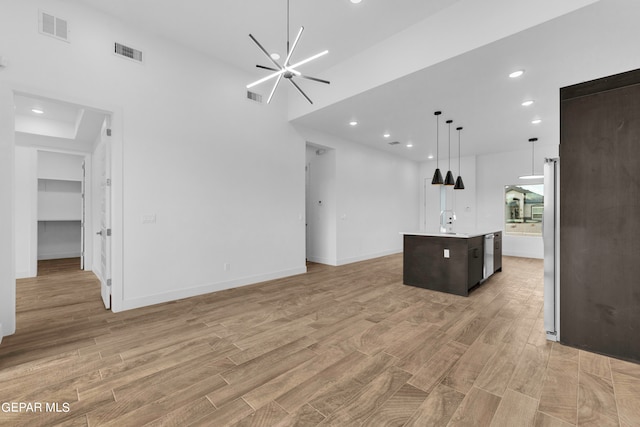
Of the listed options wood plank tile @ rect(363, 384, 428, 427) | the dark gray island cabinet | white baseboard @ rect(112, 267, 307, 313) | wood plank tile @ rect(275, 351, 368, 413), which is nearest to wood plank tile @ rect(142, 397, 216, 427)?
wood plank tile @ rect(275, 351, 368, 413)

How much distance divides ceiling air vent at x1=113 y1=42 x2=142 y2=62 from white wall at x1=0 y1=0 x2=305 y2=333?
0.25ft

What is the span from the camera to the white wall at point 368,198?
692 cm

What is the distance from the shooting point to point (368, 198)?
309 inches

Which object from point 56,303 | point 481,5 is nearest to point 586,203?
point 481,5

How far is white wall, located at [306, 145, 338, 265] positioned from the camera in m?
6.86

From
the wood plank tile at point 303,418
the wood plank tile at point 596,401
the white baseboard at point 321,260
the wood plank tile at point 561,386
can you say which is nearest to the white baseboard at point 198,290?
the white baseboard at point 321,260

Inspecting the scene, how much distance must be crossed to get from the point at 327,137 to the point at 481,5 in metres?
3.88

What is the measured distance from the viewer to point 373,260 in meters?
7.60

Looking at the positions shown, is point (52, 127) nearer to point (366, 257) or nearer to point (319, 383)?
point (319, 383)

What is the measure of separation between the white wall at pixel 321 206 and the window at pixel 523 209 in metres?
5.71

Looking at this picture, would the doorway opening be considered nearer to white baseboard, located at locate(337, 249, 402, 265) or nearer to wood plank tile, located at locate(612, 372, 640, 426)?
white baseboard, located at locate(337, 249, 402, 265)

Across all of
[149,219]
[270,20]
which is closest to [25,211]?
[149,219]

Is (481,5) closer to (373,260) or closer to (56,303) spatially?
(373,260)

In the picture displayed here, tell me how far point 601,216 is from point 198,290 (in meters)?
5.04
